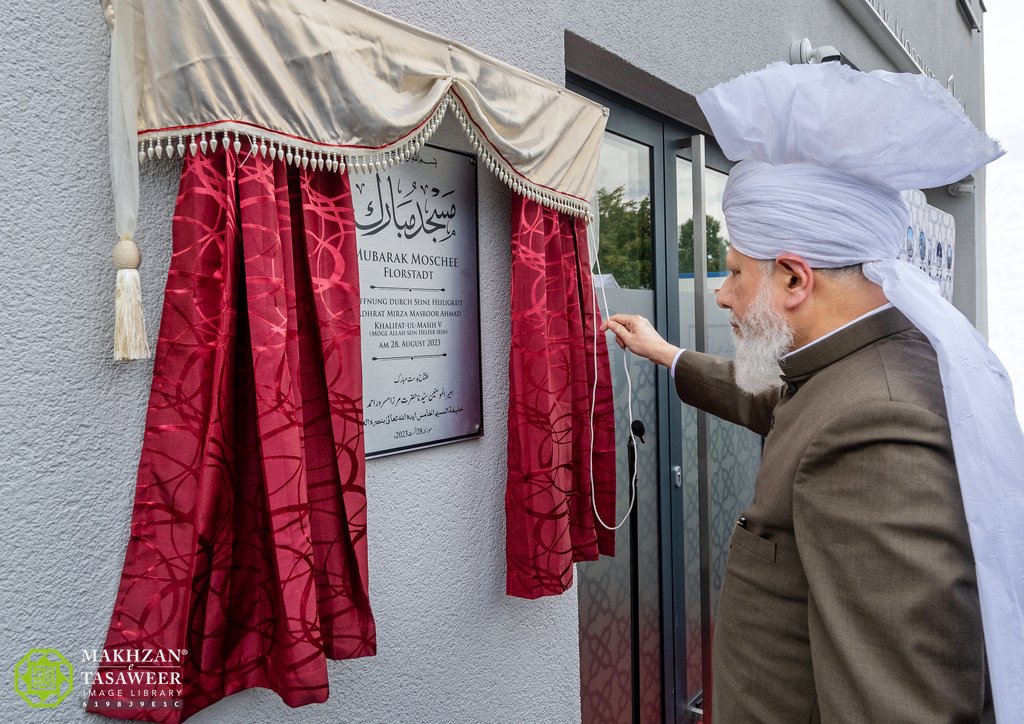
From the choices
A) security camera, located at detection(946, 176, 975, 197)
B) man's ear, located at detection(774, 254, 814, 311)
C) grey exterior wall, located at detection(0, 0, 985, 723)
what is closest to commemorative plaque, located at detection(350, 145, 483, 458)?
grey exterior wall, located at detection(0, 0, 985, 723)

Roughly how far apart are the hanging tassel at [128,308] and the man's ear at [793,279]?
1.06m

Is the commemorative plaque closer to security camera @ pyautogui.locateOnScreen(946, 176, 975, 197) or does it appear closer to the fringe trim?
the fringe trim

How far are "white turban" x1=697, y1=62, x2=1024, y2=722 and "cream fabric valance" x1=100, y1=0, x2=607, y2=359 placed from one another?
53cm

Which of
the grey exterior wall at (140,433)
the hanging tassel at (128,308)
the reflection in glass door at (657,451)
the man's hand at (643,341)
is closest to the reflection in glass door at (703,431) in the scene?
the reflection in glass door at (657,451)

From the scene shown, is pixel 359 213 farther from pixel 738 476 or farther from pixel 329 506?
pixel 738 476

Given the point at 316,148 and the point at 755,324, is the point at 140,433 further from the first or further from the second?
the point at 755,324

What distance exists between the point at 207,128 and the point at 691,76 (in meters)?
1.96

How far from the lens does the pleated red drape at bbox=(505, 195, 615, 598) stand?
5.68ft

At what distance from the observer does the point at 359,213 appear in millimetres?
1448

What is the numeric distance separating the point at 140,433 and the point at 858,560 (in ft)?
3.55

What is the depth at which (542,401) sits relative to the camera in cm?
172

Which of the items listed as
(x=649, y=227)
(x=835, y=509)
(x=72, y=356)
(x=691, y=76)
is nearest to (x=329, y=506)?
(x=72, y=356)

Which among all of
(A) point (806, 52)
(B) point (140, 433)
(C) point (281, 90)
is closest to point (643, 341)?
(C) point (281, 90)

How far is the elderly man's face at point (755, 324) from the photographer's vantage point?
4.25 ft
